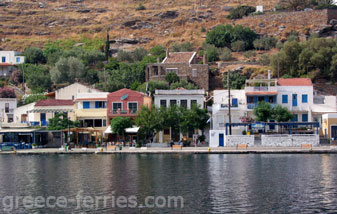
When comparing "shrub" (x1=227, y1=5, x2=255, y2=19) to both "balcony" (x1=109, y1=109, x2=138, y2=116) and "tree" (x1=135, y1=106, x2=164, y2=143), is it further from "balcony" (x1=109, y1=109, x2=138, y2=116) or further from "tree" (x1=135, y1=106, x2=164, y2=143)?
"tree" (x1=135, y1=106, x2=164, y2=143)

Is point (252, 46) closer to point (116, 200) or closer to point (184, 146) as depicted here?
point (184, 146)

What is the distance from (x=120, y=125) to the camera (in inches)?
2857

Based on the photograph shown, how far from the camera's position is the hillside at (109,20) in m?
135

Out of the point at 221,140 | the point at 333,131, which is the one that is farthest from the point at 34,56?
the point at 333,131

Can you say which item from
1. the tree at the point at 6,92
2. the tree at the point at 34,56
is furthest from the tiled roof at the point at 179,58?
the tree at the point at 34,56

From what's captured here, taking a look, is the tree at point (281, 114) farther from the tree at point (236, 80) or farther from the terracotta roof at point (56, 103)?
the terracotta roof at point (56, 103)

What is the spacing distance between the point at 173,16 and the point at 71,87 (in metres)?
63.1

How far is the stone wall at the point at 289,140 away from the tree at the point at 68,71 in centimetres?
4405

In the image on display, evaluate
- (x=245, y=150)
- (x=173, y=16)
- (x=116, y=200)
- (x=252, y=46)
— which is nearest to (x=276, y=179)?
(x=116, y=200)

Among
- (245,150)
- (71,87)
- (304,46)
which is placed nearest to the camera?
(245,150)

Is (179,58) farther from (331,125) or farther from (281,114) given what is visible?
(331,125)

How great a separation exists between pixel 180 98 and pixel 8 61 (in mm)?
48734

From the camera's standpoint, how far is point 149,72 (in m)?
95.7

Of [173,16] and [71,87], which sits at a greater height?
[173,16]
